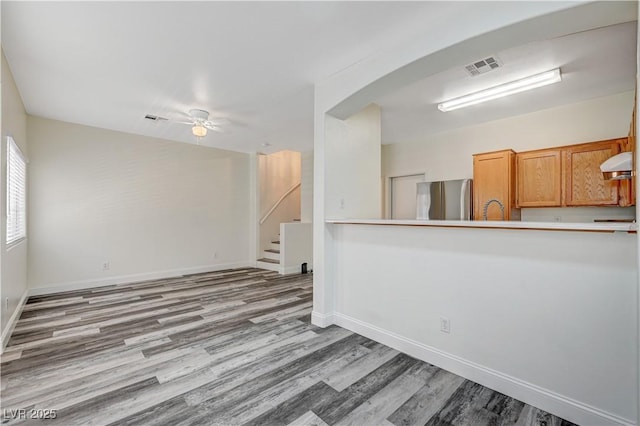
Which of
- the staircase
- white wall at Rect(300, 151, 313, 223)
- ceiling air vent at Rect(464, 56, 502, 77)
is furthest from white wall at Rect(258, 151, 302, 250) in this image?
ceiling air vent at Rect(464, 56, 502, 77)

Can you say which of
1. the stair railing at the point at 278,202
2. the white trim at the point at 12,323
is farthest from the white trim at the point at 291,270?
the white trim at the point at 12,323

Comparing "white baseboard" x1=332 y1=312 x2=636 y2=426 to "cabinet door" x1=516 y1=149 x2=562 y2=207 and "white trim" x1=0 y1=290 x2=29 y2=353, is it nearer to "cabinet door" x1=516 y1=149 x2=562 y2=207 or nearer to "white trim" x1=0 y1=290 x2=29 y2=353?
"cabinet door" x1=516 y1=149 x2=562 y2=207

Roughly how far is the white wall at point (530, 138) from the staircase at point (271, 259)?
3.20 m

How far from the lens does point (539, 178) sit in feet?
12.7

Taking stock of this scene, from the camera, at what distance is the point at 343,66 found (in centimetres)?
278

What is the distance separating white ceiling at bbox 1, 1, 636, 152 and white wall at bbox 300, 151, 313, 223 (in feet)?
8.06

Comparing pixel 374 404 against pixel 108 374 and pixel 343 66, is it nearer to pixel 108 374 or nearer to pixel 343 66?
pixel 108 374

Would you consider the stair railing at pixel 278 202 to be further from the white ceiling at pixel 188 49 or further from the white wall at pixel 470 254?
the white wall at pixel 470 254

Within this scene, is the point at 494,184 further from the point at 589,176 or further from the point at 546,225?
the point at 546,225

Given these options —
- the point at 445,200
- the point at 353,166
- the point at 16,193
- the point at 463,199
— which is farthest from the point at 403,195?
the point at 16,193

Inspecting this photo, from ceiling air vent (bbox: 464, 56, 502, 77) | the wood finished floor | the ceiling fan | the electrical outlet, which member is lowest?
the wood finished floor

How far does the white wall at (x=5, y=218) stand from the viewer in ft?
8.57

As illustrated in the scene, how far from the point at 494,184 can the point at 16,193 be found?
6.27 metres

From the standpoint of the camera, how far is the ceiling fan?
12.9 feet
